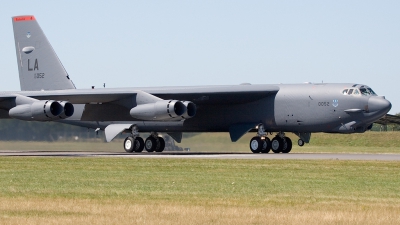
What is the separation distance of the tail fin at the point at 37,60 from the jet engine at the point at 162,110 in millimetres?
8408

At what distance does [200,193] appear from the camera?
16172 mm

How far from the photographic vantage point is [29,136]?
4184 cm

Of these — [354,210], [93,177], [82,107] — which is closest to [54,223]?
[354,210]

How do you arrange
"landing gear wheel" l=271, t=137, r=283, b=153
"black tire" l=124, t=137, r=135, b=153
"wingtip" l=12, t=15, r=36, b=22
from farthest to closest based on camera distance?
"wingtip" l=12, t=15, r=36, b=22 → "black tire" l=124, t=137, r=135, b=153 → "landing gear wheel" l=271, t=137, r=283, b=153

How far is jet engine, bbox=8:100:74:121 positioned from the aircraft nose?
13.5 m

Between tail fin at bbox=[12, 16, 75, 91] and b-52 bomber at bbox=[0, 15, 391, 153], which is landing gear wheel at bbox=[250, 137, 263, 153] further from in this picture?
tail fin at bbox=[12, 16, 75, 91]

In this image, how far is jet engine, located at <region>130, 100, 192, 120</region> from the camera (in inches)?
1353

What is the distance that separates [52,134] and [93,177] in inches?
874

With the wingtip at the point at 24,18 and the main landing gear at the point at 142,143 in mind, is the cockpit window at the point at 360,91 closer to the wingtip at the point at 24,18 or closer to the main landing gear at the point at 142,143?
the main landing gear at the point at 142,143

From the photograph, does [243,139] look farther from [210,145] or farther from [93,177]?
[93,177]

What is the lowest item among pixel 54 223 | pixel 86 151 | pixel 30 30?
pixel 86 151


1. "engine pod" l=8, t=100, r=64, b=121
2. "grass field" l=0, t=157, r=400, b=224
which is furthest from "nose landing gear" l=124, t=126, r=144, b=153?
"grass field" l=0, t=157, r=400, b=224

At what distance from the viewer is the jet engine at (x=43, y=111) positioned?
34.9 metres

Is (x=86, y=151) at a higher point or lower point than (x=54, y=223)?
lower
